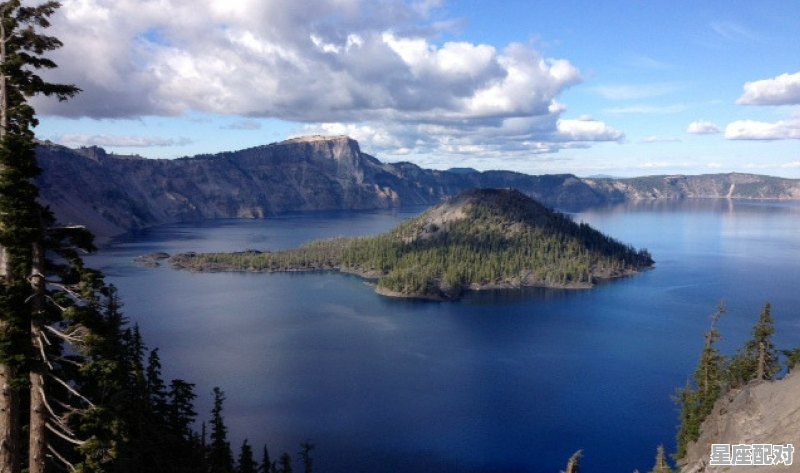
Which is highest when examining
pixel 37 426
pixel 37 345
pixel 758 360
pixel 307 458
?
pixel 37 345

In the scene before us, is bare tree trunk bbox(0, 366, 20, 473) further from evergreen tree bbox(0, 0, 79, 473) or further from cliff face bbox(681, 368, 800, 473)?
cliff face bbox(681, 368, 800, 473)

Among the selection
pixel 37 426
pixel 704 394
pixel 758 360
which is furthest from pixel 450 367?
pixel 37 426

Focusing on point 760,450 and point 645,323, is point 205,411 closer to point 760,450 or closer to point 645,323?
point 760,450

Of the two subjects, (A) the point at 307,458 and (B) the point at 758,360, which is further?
(A) the point at 307,458

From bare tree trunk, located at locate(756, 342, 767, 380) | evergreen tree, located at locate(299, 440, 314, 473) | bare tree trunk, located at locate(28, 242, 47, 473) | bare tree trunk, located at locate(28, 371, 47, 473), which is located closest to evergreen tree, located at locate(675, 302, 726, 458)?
bare tree trunk, located at locate(756, 342, 767, 380)

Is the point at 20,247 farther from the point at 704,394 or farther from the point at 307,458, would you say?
the point at 704,394

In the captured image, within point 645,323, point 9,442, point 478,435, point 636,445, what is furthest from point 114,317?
point 645,323
